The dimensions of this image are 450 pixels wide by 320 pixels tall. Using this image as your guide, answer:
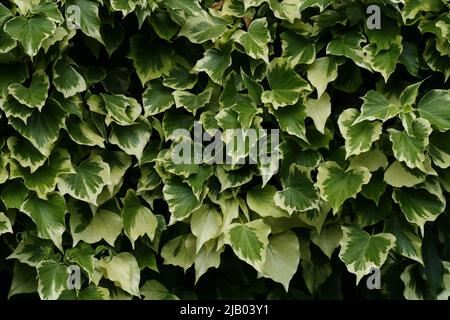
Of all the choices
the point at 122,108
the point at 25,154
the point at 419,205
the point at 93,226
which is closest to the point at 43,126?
the point at 25,154

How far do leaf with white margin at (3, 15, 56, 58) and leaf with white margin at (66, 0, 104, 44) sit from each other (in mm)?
114

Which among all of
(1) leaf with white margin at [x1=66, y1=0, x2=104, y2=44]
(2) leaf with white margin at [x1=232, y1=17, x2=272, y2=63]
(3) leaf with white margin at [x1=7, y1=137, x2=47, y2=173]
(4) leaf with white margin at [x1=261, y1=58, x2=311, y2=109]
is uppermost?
(1) leaf with white margin at [x1=66, y1=0, x2=104, y2=44]

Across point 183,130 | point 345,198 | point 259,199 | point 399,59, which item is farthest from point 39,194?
point 399,59

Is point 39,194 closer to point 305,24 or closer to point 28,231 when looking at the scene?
point 28,231

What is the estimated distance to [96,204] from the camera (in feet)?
6.28

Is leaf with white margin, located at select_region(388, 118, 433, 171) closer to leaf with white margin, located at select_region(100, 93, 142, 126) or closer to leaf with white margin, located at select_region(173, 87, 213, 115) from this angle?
leaf with white margin, located at select_region(173, 87, 213, 115)

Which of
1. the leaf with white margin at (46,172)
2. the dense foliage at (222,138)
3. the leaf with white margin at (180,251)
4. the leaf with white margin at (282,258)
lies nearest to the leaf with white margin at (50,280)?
the dense foliage at (222,138)

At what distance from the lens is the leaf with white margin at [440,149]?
1.90 metres

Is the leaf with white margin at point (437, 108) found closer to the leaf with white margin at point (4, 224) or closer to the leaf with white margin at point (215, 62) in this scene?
the leaf with white margin at point (215, 62)

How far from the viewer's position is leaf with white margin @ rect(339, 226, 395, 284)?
1904 mm

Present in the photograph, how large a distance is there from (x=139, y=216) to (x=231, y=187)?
0.96ft

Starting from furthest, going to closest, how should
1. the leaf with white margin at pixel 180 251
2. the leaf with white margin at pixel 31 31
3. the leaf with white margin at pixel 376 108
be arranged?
the leaf with white margin at pixel 180 251, the leaf with white margin at pixel 376 108, the leaf with white margin at pixel 31 31

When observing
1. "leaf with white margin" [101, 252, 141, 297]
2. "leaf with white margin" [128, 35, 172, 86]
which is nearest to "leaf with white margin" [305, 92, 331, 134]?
"leaf with white margin" [128, 35, 172, 86]

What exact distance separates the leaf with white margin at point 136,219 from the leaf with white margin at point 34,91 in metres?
0.39
